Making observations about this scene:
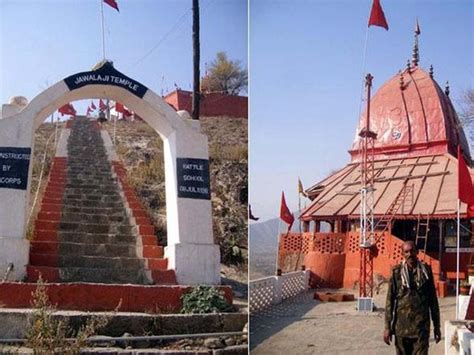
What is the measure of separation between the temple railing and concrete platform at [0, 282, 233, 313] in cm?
104

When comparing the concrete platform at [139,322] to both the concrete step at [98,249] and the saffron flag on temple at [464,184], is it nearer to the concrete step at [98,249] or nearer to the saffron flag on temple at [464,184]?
the concrete step at [98,249]

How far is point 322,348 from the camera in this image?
475 cm

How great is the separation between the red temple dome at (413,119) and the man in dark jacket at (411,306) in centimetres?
711

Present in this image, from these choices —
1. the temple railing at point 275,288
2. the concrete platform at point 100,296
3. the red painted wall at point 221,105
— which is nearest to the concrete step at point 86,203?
the temple railing at point 275,288

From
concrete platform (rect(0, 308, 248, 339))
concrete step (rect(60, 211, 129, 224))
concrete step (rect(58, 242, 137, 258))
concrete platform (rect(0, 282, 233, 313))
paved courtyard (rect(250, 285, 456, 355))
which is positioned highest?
concrete step (rect(60, 211, 129, 224))

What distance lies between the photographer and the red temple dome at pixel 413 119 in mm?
11367

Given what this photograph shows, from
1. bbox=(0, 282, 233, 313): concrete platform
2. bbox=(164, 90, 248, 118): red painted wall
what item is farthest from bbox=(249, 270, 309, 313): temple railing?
bbox=(164, 90, 248, 118): red painted wall

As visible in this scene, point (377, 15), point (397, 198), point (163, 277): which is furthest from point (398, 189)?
point (163, 277)

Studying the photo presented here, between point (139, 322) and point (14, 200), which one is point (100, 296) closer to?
point (139, 322)

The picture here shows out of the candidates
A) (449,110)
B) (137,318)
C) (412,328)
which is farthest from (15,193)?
(449,110)

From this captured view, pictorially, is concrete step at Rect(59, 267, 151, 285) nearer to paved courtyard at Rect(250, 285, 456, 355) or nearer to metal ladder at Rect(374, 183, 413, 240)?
paved courtyard at Rect(250, 285, 456, 355)

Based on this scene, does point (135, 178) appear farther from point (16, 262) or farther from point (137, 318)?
point (137, 318)

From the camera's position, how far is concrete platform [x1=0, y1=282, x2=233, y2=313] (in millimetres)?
5246

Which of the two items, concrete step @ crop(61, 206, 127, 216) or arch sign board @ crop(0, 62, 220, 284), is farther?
concrete step @ crop(61, 206, 127, 216)
